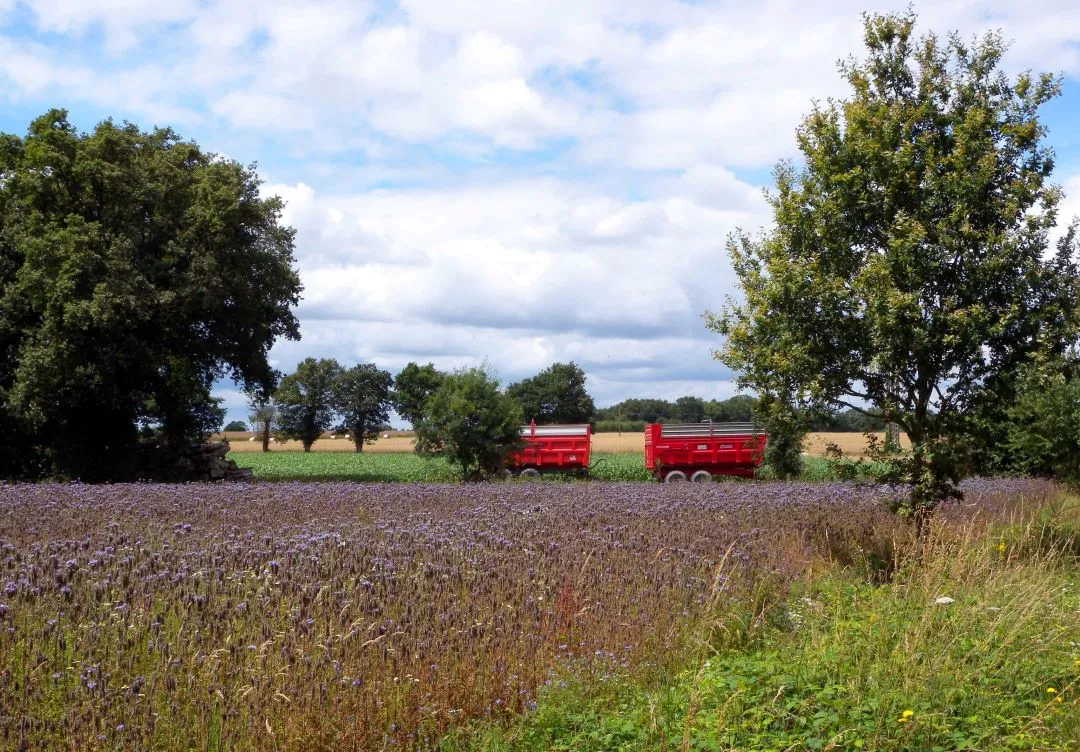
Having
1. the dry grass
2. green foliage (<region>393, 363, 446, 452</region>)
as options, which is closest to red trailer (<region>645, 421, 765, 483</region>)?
the dry grass

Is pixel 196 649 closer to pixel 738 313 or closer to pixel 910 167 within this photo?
pixel 738 313

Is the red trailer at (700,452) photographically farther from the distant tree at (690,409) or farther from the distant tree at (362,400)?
the distant tree at (362,400)

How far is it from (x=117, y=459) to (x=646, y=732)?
2505 cm

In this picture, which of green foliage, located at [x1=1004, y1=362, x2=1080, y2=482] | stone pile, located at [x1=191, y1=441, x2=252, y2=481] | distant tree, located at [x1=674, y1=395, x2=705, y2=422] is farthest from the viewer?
distant tree, located at [x1=674, y1=395, x2=705, y2=422]

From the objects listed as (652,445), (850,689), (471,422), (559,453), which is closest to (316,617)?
(850,689)

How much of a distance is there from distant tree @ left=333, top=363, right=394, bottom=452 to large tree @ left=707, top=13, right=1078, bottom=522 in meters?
71.4

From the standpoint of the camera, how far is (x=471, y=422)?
26.2 m

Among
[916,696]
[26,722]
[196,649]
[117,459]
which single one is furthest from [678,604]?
[117,459]

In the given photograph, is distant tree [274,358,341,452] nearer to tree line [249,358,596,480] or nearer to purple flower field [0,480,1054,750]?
tree line [249,358,596,480]

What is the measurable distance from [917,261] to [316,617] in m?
9.19

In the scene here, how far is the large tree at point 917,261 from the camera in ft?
38.9

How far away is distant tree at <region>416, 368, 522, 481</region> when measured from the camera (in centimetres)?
2600

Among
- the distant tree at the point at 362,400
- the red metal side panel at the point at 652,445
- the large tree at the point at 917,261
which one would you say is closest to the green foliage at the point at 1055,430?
the large tree at the point at 917,261

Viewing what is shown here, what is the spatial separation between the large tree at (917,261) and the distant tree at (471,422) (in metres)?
13.8
